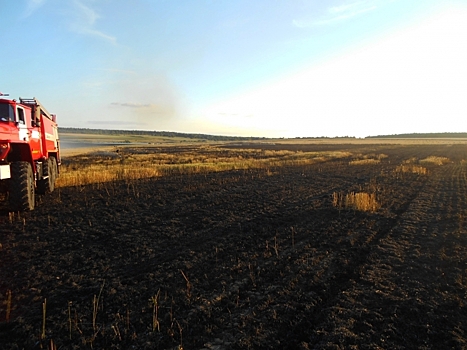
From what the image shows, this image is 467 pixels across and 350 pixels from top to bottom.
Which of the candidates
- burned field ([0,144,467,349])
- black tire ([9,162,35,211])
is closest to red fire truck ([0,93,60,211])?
black tire ([9,162,35,211])

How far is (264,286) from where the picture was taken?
497 cm

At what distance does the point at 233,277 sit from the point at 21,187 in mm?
7440

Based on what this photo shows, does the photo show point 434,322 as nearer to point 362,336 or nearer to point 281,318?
point 362,336

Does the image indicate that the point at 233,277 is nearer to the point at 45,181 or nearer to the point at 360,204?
the point at 360,204

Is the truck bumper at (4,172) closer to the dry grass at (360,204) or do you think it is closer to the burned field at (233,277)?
the burned field at (233,277)

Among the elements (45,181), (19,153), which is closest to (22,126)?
(19,153)

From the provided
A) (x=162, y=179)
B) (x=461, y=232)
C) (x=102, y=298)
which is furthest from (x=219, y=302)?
(x=162, y=179)

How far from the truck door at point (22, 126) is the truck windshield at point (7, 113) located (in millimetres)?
182

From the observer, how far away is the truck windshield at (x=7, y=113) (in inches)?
358

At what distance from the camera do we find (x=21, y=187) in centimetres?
918

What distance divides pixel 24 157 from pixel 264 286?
879cm

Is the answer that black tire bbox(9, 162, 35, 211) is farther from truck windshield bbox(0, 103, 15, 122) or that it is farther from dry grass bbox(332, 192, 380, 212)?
dry grass bbox(332, 192, 380, 212)

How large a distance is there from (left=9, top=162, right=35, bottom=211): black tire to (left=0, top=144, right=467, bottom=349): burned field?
1.60ft

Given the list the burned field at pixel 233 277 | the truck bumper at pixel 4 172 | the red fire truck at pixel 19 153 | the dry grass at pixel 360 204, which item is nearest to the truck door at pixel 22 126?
the red fire truck at pixel 19 153
